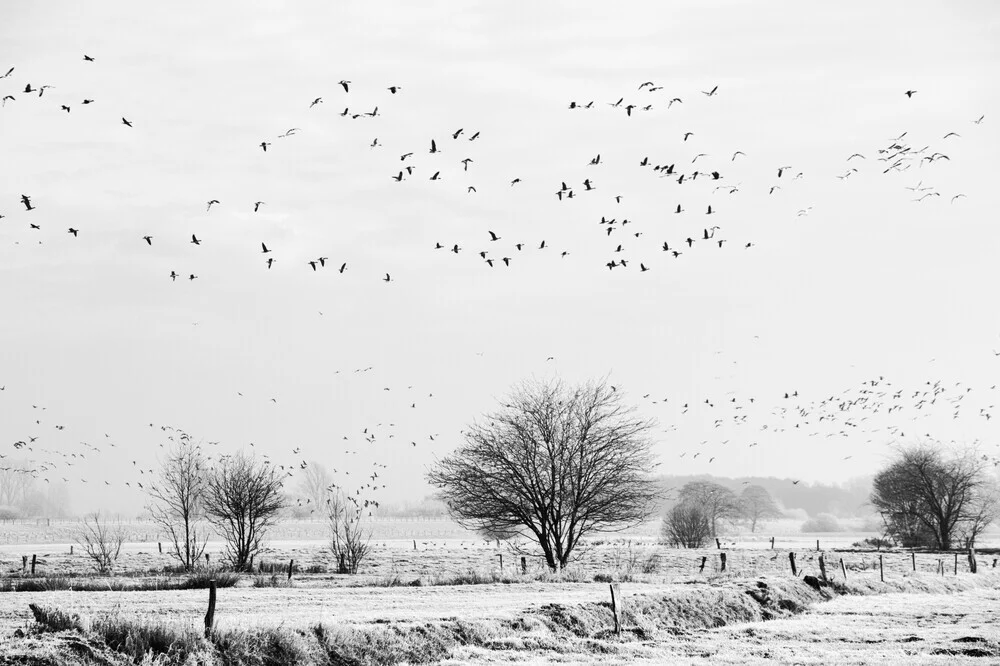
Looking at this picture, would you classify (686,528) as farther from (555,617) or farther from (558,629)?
(558,629)

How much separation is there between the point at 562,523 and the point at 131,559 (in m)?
29.4

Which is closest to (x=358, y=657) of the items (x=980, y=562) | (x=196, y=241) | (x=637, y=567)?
(x=196, y=241)

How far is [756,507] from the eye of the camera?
167 metres

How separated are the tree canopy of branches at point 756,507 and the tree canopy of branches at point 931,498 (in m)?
59.4

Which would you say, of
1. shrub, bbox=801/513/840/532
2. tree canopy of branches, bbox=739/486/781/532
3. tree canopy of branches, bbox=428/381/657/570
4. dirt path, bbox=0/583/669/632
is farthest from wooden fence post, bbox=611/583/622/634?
shrub, bbox=801/513/840/532

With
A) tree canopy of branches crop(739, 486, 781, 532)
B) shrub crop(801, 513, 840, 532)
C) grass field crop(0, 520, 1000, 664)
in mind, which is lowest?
shrub crop(801, 513, 840, 532)

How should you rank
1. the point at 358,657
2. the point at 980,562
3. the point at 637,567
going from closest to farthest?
the point at 358,657, the point at 637,567, the point at 980,562

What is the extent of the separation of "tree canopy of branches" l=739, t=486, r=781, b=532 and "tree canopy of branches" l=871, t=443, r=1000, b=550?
195ft

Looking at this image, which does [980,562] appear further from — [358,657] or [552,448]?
[358,657]

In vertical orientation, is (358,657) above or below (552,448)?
below

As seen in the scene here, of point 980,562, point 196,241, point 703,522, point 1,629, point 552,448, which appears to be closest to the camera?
point 1,629

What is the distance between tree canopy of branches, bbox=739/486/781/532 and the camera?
162 m

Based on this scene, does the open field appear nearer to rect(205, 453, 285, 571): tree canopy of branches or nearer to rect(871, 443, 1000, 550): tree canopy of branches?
rect(205, 453, 285, 571): tree canopy of branches

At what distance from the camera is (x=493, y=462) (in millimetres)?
46938
